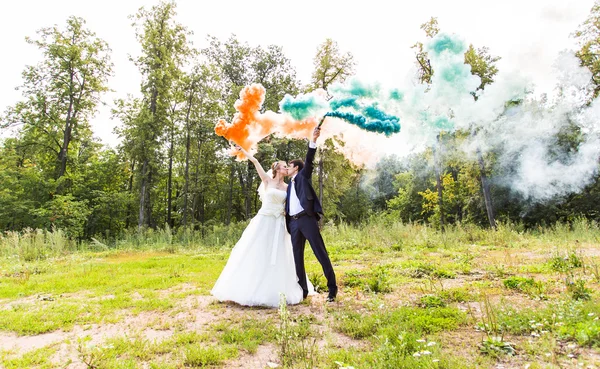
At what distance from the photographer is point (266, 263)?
5.19 metres

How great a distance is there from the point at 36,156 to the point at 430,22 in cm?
2960

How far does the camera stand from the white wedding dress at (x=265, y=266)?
498 cm

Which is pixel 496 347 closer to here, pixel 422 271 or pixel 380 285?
pixel 380 285

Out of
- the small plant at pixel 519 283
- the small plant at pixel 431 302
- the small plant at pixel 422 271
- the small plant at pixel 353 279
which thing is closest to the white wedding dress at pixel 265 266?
the small plant at pixel 353 279

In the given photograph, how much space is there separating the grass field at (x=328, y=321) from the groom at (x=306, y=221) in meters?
0.41

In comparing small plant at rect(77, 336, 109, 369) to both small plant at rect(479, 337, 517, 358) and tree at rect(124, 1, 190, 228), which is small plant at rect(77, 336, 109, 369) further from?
tree at rect(124, 1, 190, 228)

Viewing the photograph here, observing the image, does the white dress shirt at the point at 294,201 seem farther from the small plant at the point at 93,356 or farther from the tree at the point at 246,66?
the tree at the point at 246,66

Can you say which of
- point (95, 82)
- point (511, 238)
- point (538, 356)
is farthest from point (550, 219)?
point (95, 82)

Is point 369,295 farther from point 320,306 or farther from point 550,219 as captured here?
point 550,219

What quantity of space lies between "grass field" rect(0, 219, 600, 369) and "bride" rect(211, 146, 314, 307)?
8.6 inches

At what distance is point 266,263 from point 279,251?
270mm

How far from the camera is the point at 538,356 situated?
2.74 m

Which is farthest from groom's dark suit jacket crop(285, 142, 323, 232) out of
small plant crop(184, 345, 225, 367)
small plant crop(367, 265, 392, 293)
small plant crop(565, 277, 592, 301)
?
small plant crop(565, 277, 592, 301)

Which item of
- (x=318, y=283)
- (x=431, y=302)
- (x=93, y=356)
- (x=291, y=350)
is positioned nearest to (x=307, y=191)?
(x=318, y=283)
